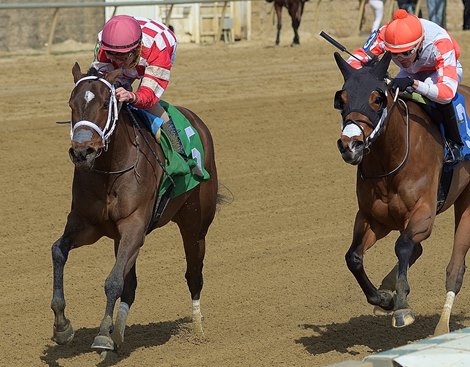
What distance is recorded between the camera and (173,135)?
7.22 metres

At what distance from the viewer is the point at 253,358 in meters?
6.85

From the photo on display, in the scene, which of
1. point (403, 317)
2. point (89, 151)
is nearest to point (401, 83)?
point (403, 317)

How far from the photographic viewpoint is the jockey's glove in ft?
22.2

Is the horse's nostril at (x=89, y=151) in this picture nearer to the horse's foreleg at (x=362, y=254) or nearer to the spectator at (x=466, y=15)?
the horse's foreleg at (x=362, y=254)

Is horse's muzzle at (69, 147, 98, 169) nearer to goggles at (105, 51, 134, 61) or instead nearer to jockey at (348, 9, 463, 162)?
goggles at (105, 51, 134, 61)

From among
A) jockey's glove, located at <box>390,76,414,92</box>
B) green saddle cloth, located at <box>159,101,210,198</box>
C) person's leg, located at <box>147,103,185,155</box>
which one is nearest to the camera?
jockey's glove, located at <box>390,76,414,92</box>

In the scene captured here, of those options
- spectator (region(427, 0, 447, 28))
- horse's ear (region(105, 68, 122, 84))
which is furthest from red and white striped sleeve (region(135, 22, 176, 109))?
spectator (region(427, 0, 447, 28))

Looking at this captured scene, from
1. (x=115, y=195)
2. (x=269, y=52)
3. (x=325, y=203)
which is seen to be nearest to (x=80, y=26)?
(x=269, y=52)

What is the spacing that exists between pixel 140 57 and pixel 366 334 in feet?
7.93

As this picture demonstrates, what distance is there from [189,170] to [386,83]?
4.68 ft

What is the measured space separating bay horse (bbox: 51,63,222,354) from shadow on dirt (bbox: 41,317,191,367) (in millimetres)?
251

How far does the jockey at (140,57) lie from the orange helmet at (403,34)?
1.37 metres

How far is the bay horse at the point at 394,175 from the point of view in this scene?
21.4ft

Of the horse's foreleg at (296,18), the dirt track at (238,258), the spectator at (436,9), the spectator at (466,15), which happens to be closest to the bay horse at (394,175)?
the dirt track at (238,258)
